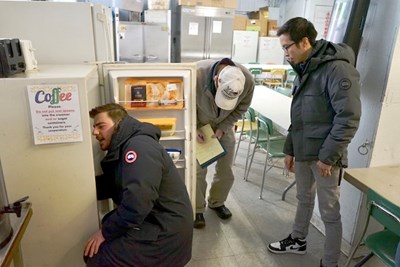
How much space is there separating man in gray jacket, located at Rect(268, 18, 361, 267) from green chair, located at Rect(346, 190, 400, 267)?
0.26 m

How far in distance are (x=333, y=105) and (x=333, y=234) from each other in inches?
29.3

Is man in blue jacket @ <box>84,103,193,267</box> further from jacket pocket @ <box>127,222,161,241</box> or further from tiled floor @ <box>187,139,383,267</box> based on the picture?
tiled floor @ <box>187,139,383,267</box>

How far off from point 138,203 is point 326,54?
3.97 feet

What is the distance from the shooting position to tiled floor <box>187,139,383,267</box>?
200 centimetres

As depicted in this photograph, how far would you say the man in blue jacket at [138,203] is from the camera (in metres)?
1.18

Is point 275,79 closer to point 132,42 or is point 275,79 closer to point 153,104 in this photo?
point 132,42

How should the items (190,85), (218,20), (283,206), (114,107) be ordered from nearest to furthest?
1. (114,107)
2. (190,85)
3. (283,206)
4. (218,20)

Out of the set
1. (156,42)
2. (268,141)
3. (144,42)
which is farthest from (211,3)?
(268,141)

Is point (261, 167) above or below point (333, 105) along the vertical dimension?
below

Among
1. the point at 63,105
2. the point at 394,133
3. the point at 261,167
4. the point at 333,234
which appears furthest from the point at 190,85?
the point at 261,167

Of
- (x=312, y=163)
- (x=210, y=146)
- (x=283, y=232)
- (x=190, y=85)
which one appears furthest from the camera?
(x=283, y=232)

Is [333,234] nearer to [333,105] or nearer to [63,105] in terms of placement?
[333,105]

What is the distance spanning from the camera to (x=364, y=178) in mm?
1541

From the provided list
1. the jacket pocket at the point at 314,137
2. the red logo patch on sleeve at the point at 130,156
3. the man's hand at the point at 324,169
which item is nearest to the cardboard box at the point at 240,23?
the jacket pocket at the point at 314,137
